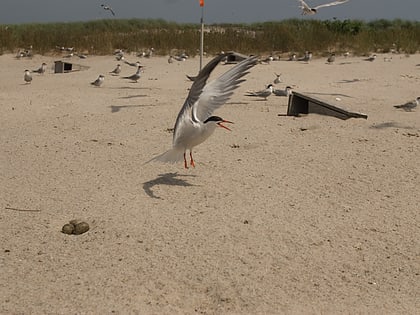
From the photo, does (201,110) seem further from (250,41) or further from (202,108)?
(250,41)

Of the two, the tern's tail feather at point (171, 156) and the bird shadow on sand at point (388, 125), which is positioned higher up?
the bird shadow on sand at point (388, 125)

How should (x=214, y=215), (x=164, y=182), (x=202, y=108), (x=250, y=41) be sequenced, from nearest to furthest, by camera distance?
(x=214, y=215), (x=164, y=182), (x=202, y=108), (x=250, y=41)

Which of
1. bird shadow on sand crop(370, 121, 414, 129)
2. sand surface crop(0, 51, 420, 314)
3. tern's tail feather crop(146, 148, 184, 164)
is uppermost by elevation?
bird shadow on sand crop(370, 121, 414, 129)

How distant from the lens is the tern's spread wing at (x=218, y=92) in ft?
15.5

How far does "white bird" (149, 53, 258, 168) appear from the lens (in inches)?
177

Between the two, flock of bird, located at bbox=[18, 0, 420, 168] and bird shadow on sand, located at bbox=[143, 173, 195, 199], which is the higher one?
flock of bird, located at bbox=[18, 0, 420, 168]

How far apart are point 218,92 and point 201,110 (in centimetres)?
22

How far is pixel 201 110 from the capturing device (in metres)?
4.72

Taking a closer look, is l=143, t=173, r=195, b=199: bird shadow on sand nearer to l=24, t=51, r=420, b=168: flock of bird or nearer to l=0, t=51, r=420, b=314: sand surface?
l=0, t=51, r=420, b=314: sand surface

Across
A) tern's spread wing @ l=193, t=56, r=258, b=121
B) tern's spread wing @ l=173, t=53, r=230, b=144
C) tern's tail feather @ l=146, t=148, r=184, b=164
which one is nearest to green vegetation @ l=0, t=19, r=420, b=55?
tern's spread wing @ l=193, t=56, r=258, b=121

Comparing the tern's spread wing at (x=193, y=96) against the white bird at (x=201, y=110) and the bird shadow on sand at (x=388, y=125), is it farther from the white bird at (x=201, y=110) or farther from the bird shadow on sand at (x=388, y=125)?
the bird shadow on sand at (x=388, y=125)

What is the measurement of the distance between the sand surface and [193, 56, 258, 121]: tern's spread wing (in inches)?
22.2

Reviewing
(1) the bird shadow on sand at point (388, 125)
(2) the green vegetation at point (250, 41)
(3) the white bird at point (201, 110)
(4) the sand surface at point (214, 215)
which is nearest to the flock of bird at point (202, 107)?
(3) the white bird at point (201, 110)

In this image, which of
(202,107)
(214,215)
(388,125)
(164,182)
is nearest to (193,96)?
(202,107)
